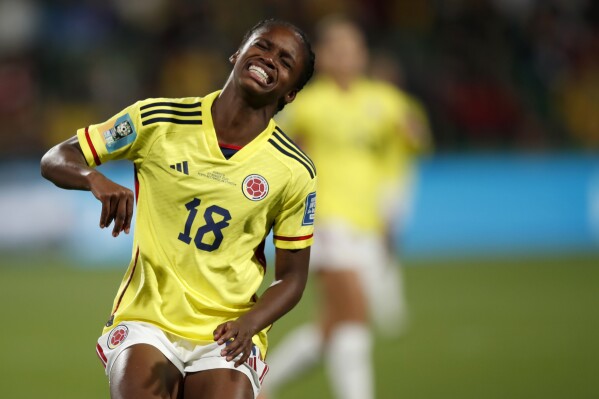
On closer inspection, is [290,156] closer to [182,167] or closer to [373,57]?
[182,167]

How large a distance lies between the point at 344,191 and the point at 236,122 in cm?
344

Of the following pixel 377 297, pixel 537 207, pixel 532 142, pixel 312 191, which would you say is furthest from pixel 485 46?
pixel 312 191

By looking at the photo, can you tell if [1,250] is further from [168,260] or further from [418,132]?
[168,260]

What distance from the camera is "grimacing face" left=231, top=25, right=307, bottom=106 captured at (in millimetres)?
3967

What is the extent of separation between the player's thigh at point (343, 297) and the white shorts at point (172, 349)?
109 inches

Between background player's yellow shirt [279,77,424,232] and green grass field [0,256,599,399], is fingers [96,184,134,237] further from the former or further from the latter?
green grass field [0,256,599,399]

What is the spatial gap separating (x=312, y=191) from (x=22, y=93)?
12.7 metres

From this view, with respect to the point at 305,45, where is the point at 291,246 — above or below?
below

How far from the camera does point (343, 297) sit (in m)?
6.86

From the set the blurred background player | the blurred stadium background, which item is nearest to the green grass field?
the blurred stadium background

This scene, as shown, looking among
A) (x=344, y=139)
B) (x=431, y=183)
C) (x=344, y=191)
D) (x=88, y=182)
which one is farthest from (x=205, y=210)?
(x=431, y=183)

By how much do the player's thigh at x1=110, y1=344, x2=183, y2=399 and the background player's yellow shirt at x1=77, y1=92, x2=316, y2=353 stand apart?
14 cm

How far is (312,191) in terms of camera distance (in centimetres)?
417

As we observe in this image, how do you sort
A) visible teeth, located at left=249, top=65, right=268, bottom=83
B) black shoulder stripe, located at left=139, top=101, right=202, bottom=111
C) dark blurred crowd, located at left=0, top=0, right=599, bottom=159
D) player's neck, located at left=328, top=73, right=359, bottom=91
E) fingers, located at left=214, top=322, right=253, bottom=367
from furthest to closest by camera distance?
dark blurred crowd, located at left=0, top=0, right=599, bottom=159, player's neck, located at left=328, top=73, right=359, bottom=91, black shoulder stripe, located at left=139, top=101, right=202, bottom=111, visible teeth, located at left=249, top=65, right=268, bottom=83, fingers, located at left=214, top=322, right=253, bottom=367
